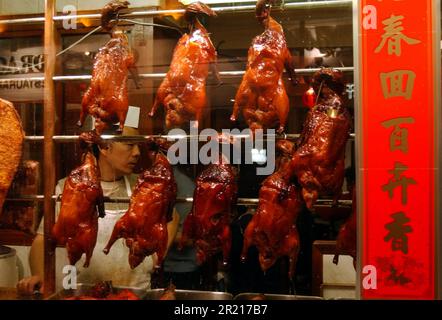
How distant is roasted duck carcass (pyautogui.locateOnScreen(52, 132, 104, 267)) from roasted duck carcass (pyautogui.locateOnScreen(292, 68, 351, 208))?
1344 mm

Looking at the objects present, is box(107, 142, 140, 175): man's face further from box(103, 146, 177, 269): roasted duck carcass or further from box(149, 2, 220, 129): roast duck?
box(149, 2, 220, 129): roast duck

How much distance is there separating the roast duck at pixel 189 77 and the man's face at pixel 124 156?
28.7 inches

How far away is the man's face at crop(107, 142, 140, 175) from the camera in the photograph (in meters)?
4.04

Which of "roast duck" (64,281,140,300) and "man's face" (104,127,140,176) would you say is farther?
"man's face" (104,127,140,176)

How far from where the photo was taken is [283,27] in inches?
146

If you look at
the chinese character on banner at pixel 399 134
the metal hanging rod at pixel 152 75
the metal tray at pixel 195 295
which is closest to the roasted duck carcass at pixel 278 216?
the metal tray at pixel 195 295

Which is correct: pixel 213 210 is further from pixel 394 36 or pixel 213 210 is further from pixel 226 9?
pixel 394 36

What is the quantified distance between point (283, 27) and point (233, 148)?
39.1 inches

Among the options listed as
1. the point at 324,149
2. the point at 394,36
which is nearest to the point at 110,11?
the point at 324,149

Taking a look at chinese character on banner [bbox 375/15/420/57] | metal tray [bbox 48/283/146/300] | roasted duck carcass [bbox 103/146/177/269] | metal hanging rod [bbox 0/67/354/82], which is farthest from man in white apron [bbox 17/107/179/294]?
chinese character on banner [bbox 375/15/420/57]

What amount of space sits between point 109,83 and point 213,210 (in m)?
1.11

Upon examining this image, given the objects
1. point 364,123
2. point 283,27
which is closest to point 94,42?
point 283,27

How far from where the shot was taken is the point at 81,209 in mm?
3463

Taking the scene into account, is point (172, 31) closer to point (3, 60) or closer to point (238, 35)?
point (238, 35)
